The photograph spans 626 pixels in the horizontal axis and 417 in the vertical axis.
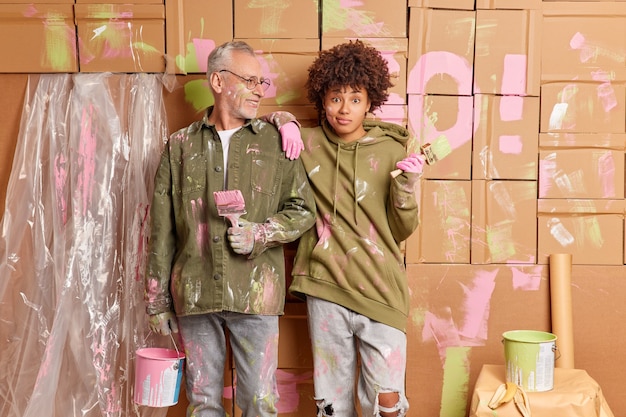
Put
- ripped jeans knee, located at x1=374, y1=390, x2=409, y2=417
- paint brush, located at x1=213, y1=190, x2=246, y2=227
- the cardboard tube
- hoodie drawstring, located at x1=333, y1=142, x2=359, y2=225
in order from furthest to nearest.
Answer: the cardboard tube, hoodie drawstring, located at x1=333, y1=142, x2=359, y2=225, ripped jeans knee, located at x1=374, y1=390, x2=409, y2=417, paint brush, located at x1=213, y1=190, x2=246, y2=227

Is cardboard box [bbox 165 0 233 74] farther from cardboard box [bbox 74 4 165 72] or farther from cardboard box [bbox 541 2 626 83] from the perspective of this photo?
cardboard box [bbox 541 2 626 83]

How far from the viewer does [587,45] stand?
8.26 ft

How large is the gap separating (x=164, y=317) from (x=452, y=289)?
0.98 meters

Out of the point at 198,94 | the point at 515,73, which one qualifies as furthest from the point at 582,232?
the point at 198,94

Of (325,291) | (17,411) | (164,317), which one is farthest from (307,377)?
(17,411)

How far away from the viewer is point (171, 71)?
2555 millimetres

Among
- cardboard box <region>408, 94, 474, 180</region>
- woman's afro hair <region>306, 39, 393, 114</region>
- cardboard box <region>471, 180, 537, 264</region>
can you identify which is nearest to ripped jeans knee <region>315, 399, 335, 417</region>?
cardboard box <region>471, 180, 537, 264</region>

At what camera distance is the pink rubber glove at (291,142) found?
2320 millimetres

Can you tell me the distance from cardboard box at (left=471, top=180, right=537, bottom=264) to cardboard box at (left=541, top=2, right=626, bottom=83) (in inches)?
16.0

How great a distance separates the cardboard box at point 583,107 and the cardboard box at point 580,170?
34mm

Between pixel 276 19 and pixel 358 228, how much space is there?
0.79m

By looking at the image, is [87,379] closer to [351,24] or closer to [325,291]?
[325,291]

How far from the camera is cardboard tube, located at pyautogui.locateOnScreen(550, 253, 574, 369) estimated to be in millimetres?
2508

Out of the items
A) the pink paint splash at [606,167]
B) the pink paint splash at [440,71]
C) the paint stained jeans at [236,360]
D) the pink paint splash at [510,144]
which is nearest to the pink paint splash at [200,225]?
the paint stained jeans at [236,360]
